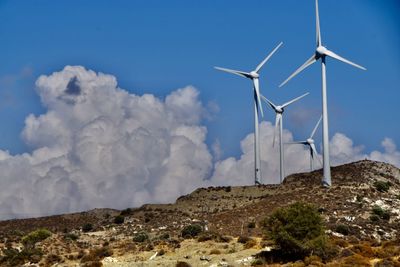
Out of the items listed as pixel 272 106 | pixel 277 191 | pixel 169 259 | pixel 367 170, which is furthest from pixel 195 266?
pixel 272 106

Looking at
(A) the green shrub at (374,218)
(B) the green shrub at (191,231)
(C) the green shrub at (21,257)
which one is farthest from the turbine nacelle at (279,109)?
(C) the green shrub at (21,257)

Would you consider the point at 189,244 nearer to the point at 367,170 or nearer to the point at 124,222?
the point at 124,222

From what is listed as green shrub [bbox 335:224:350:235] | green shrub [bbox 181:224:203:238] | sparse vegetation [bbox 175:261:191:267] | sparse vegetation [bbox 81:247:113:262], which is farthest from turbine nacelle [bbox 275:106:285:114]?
sparse vegetation [bbox 175:261:191:267]

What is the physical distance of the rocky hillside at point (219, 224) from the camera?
278 feet

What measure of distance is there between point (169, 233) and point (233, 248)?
83.7ft

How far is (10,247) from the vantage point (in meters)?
104

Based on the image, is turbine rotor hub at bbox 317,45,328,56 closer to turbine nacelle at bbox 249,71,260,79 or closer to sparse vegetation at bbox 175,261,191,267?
turbine nacelle at bbox 249,71,260,79

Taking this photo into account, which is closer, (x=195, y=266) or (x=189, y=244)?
(x=195, y=266)

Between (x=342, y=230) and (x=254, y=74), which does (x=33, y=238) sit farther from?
(x=254, y=74)

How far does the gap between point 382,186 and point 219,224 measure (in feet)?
99.0

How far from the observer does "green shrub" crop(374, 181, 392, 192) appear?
402ft

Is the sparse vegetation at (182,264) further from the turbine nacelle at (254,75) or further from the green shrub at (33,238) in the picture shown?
the turbine nacelle at (254,75)

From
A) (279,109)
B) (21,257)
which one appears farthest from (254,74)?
(21,257)

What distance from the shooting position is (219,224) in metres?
109
